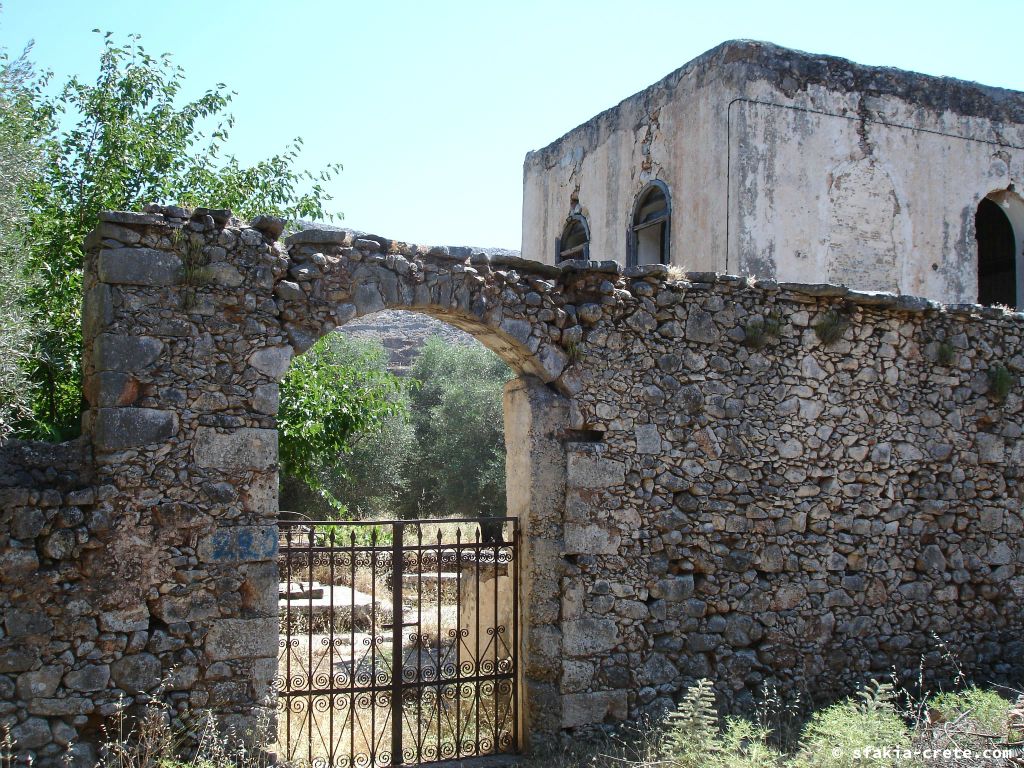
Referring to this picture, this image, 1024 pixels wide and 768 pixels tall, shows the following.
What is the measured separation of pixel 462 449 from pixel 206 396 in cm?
1605

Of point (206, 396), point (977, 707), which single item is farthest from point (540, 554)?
point (977, 707)

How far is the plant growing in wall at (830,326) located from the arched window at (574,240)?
4.34 m

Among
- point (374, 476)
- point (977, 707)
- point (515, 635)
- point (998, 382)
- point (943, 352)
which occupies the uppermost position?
point (943, 352)

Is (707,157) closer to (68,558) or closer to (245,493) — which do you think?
(245,493)

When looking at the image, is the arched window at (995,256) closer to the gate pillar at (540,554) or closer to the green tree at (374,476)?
the gate pillar at (540,554)

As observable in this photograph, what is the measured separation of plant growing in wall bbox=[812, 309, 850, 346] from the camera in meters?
6.94

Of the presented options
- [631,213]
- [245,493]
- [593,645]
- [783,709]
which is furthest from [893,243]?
[245,493]

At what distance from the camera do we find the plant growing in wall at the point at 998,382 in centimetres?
752

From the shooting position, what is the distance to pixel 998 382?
751 cm

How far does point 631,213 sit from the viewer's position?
10.1 m

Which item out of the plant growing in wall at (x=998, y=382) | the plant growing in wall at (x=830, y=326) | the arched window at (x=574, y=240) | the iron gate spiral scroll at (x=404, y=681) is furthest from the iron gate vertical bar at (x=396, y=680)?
the arched window at (x=574, y=240)

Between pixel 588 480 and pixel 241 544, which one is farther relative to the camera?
pixel 588 480

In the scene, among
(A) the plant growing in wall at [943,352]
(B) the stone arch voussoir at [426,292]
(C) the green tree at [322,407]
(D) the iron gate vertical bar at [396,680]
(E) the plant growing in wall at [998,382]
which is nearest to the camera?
(B) the stone arch voussoir at [426,292]

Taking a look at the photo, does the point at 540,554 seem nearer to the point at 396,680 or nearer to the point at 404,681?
the point at 396,680
